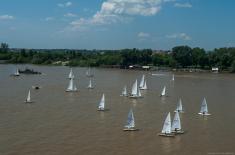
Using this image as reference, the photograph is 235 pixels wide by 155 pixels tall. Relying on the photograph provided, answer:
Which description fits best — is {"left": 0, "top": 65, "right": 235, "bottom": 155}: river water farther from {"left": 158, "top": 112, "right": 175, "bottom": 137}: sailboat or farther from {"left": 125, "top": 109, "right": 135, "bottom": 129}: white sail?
{"left": 125, "top": 109, "right": 135, "bottom": 129}: white sail

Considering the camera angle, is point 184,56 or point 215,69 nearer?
point 215,69

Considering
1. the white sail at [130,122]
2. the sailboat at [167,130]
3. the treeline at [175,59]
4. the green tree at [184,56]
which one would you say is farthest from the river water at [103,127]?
the green tree at [184,56]

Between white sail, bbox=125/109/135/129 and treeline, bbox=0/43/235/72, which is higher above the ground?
treeline, bbox=0/43/235/72

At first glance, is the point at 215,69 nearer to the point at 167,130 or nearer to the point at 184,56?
the point at 184,56

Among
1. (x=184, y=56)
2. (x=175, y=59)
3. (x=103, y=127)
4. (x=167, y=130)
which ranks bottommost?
(x=103, y=127)

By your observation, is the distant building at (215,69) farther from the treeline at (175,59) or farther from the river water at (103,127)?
the river water at (103,127)

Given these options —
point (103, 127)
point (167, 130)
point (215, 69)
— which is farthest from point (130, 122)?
point (215, 69)

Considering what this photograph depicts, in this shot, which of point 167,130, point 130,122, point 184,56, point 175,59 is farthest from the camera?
point 175,59

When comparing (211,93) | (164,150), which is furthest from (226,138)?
(211,93)

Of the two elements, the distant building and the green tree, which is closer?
the distant building

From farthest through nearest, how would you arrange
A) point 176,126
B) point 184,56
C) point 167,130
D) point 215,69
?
point 184,56, point 215,69, point 176,126, point 167,130

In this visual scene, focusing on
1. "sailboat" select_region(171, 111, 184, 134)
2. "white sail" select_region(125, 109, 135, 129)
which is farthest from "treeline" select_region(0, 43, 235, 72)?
"white sail" select_region(125, 109, 135, 129)

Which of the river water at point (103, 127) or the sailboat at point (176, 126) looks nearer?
the river water at point (103, 127)
